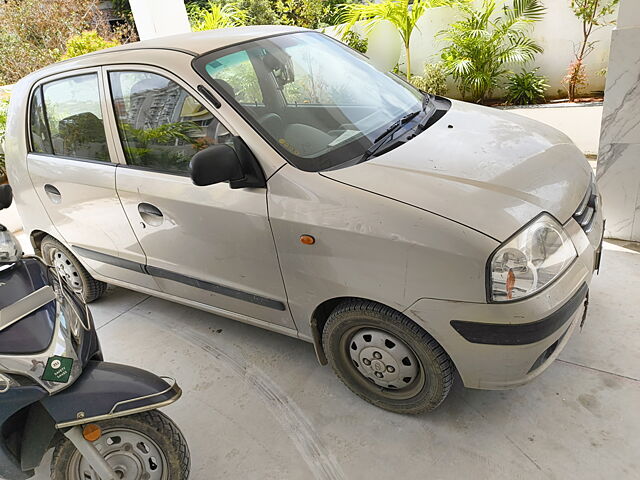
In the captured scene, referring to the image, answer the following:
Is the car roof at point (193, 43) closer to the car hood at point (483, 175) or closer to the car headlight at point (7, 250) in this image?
the car hood at point (483, 175)

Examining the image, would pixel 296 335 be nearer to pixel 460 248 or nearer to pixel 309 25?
pixel 460 248

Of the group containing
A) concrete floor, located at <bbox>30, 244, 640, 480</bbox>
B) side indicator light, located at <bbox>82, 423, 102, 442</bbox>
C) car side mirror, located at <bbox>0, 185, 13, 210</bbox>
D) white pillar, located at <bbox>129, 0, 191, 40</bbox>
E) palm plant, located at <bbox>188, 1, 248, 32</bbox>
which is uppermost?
white pillar, located at <bbox>129, 0, 191, 40</bbox>

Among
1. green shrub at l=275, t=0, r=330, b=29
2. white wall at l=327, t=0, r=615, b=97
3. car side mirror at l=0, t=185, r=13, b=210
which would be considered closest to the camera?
car side mirror at l=0, t=185, r=13, b=210

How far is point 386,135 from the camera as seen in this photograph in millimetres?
2273

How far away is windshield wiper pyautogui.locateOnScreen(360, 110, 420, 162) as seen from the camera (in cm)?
214

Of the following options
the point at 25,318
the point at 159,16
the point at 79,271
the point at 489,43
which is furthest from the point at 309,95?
the point at 489,43

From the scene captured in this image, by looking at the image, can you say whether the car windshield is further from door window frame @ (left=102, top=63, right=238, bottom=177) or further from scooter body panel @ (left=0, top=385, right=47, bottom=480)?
scooter body panel @ (left=0, top=385, right=47, bottom=480)

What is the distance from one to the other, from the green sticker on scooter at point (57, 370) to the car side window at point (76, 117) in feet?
4.57

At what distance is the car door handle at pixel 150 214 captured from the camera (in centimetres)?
251

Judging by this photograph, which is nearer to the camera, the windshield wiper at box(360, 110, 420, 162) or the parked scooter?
the parked scooter

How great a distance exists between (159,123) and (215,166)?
69 centimetres

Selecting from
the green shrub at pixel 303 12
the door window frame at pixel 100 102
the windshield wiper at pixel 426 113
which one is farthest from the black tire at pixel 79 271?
the green shrub at pixel 303 12

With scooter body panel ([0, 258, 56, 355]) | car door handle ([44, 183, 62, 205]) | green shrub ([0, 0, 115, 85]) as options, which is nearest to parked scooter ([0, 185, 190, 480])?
scooter body panel ([0, 258, 56, 355])

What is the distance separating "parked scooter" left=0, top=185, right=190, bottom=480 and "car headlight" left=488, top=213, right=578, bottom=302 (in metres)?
1.23
